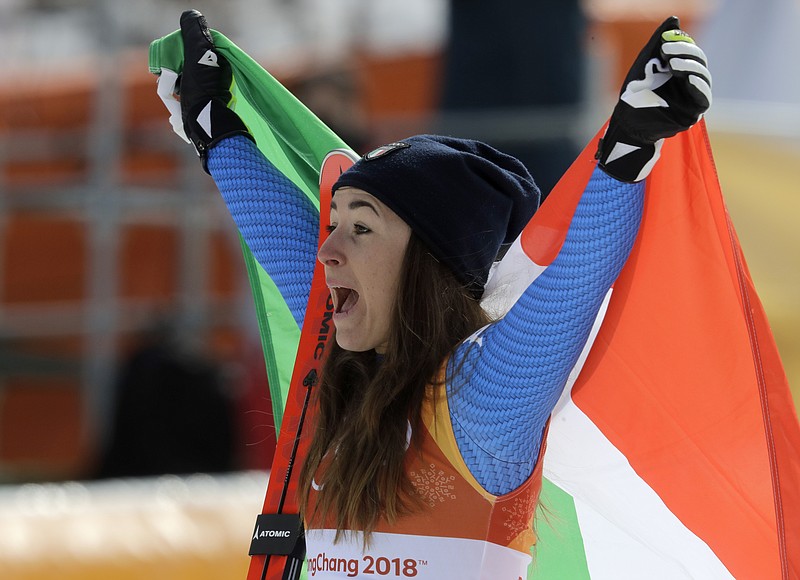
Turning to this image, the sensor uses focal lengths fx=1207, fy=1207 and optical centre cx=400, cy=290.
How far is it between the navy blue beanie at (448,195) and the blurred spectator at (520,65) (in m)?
2.85

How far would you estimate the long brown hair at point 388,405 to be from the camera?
1985mm

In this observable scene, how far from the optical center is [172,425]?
509cm

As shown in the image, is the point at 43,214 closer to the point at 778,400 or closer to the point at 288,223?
the point at 288,223

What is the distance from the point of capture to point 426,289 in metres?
2.09

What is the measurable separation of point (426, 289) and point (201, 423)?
3166 mm

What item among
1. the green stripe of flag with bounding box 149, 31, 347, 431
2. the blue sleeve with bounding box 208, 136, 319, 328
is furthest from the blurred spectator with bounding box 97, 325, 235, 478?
the blue sleeve with bounding box 208, 136, 319, 328

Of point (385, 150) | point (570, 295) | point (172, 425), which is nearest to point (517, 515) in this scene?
point (570, 295)

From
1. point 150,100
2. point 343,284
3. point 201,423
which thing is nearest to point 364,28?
point 150,100

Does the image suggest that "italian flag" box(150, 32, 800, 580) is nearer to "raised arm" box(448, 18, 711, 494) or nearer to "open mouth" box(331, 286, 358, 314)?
"raised arm" box(448, 18, 711, 494)

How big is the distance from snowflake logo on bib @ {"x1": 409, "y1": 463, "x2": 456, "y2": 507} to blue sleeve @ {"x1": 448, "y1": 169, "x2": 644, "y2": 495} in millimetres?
49

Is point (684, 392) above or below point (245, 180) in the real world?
below

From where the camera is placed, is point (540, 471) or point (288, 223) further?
point (288, 223)

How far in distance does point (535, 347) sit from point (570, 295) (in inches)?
4.1

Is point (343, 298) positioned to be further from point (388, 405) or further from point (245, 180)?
point (245, 180)
